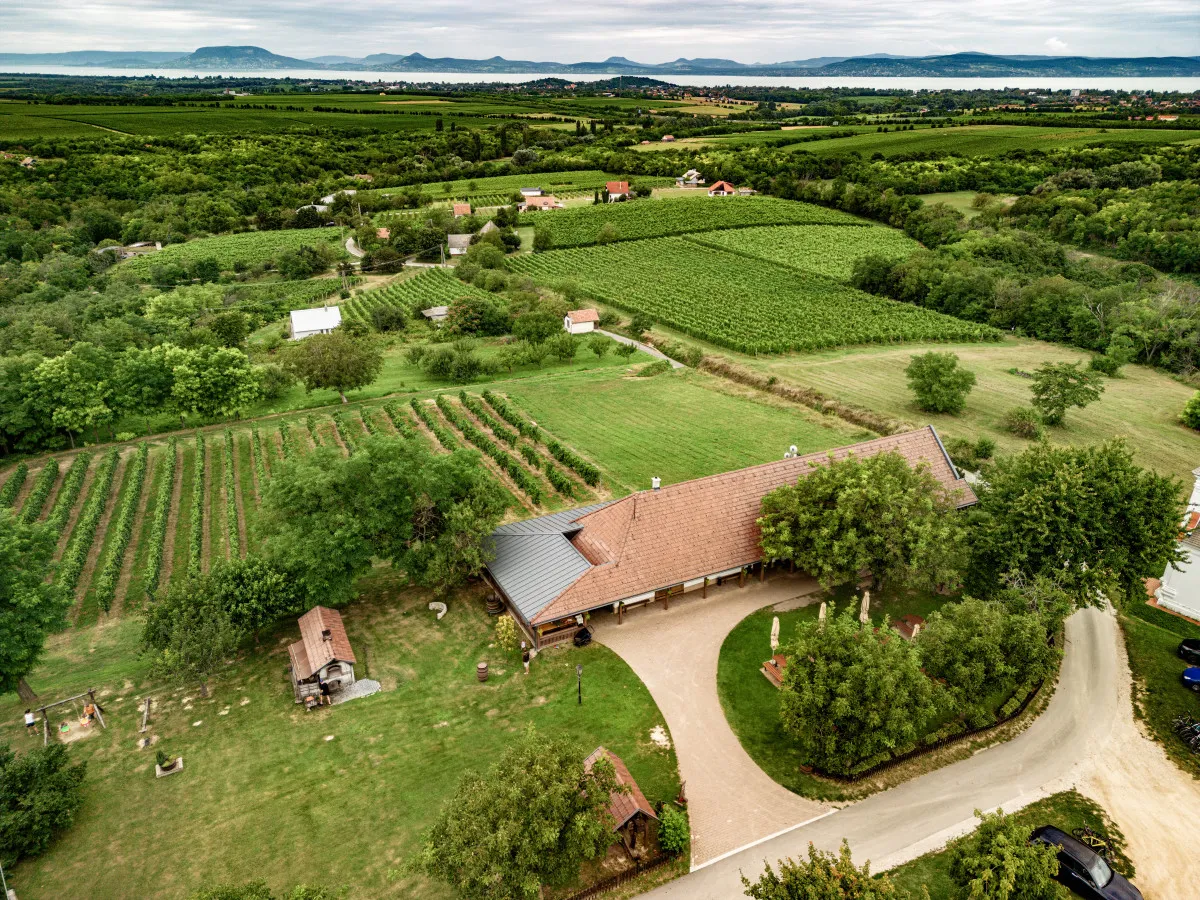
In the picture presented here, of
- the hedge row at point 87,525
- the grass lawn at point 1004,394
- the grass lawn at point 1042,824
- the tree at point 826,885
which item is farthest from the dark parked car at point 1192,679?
the hedge row at point 87,525

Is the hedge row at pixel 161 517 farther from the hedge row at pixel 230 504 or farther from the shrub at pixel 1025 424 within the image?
the shrub at pixel 1025 424

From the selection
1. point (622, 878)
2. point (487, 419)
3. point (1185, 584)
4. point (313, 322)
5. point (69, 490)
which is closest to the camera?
point (622, 878)

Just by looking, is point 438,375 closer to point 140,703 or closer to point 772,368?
point 772,368

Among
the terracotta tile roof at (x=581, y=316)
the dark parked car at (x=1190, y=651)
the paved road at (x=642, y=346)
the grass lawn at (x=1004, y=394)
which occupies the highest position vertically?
the dark parked car at (x=1190, y=651)

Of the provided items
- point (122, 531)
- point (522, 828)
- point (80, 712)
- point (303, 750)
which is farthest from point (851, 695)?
point (122, 531)

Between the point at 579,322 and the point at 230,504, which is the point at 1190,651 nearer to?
the point at 230,504

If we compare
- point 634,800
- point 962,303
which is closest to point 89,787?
point 634,800
